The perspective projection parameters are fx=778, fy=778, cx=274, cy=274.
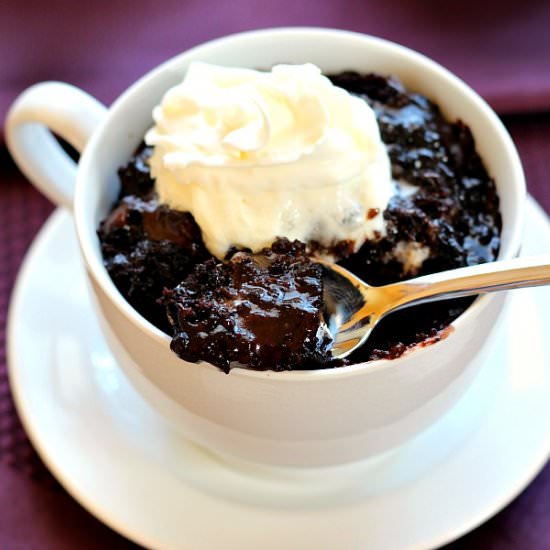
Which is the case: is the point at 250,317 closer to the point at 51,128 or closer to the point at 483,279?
the point at 483,279

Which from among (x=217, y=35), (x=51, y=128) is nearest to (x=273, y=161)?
(x=51, y=128)

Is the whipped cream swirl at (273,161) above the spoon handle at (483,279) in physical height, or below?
above

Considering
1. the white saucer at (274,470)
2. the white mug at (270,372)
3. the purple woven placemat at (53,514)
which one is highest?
the white mug at (270,372)

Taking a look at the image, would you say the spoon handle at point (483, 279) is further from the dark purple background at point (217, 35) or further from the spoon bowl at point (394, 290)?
the dark purple background at point (217, 35)

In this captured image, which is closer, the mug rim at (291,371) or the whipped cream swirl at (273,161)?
the mug rim at (291,371)

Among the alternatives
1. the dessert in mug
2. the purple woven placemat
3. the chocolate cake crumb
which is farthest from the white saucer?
the chocolate cake crumb

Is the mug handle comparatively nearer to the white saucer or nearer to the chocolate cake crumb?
the white saucer

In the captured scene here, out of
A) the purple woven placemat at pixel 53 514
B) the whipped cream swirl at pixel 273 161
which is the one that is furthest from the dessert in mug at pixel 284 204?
the purple woven placemat at pixel 53 514
